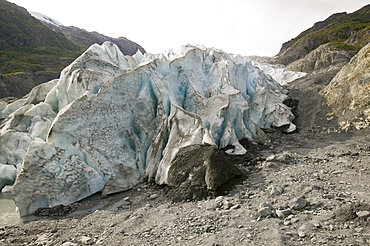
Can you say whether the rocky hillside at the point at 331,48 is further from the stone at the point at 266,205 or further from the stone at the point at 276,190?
the stone at the point at 266,205

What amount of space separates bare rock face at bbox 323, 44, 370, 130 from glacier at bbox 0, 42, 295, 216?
3.52 meters

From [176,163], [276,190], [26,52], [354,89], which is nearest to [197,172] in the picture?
[176,163]

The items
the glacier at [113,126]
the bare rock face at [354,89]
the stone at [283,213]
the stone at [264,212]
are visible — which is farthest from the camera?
the bare rock face at [354,89]

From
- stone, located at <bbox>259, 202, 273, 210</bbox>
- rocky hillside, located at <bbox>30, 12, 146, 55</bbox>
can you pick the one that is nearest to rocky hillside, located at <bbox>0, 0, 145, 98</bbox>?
rocky hillside, located at <bbox>30, 12, 146, 55</bbox>

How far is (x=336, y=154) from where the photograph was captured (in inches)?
323

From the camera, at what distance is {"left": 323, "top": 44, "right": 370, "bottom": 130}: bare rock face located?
1222 cm

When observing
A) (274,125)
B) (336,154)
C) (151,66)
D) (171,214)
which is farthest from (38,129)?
(274,125)

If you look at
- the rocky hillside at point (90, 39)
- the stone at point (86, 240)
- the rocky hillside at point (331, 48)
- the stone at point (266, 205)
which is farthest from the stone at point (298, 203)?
the rocky hillside at point (90, 39)

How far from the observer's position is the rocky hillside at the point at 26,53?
34.7m

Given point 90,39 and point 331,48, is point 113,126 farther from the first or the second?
point 90,39

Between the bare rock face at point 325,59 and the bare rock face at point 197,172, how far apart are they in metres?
29.3

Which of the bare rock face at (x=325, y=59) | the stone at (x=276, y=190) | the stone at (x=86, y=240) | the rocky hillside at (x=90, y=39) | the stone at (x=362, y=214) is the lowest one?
the stone at (x=86, y=240)

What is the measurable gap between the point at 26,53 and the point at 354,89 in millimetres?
68108

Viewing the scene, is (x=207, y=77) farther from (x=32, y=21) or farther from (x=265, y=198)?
(x=32, y=21)
